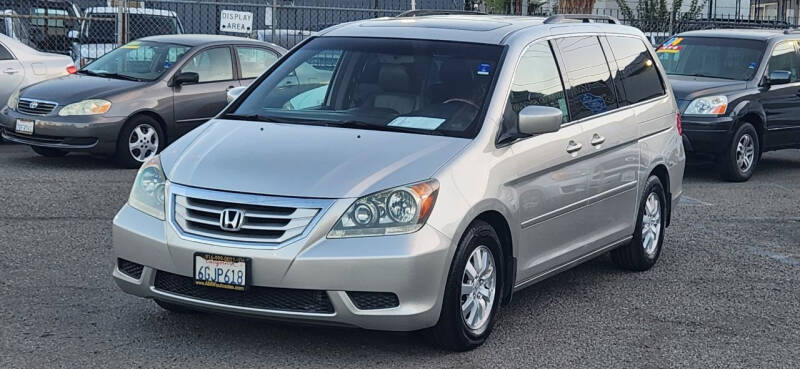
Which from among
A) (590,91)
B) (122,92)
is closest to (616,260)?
(590,91)

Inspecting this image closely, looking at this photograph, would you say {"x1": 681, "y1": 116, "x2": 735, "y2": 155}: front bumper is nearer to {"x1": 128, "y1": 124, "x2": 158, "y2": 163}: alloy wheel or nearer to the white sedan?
{"x1": 128, "y1": 124, "x2": 158, "y2": 163}: alloy wheel

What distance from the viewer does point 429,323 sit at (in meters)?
5.59

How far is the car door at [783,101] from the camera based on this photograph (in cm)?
1388

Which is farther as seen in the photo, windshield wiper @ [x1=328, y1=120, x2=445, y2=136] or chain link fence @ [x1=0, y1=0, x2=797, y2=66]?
chain link fence @ [x1=0, y1=0, x2=797, y2=66]

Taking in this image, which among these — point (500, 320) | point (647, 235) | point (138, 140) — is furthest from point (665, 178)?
point (138, 140)

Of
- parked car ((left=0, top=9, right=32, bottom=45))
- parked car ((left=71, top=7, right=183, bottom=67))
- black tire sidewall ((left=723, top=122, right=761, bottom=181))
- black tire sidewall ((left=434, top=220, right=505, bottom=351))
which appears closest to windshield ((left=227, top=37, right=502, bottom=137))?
black tire sidewall ((left=434, top=220, right=505, bottom=351))

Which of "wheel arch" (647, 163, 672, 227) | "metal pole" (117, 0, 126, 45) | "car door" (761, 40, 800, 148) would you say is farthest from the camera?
"metal pole" (117, 0, 126, 45)

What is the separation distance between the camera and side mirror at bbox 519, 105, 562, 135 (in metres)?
6.18

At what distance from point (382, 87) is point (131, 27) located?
46.0 feet

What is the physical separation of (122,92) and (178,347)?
23.8 feet

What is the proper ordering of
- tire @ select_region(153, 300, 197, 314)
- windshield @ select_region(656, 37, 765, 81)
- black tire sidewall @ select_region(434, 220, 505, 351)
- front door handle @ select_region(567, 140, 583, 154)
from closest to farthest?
black tire sidewall @ select_region(434, 220, 505, 351) → tire @ select_region(153, 300, 197, 314) → front door handle @ select_region(567, 140, 583, 154) → windshield @ select_region(656, 37, 765, 81)

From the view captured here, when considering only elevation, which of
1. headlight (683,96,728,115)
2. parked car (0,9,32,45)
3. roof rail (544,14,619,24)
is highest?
roof rail (544,14,619,24)

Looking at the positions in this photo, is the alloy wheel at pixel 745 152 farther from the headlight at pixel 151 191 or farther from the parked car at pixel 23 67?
the headlight at pixel 151 191

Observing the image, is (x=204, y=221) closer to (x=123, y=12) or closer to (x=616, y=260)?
(x=616, y=260)
